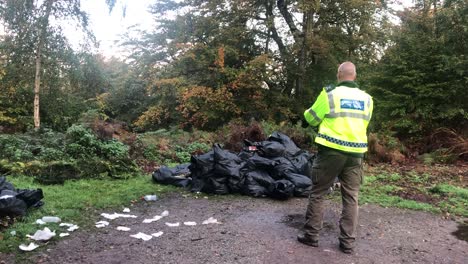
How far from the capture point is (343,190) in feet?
13.5

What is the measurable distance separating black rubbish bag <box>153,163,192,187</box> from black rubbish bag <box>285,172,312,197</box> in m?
1.75

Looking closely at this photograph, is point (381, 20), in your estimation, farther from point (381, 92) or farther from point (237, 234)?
point (237, 234)

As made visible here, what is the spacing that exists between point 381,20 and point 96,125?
12.6 metres

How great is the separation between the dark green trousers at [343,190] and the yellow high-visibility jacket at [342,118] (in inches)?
5.4

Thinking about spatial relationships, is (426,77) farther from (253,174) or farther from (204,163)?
(204,163)

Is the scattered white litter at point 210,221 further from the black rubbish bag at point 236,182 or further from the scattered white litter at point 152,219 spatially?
the black rubbish bag at point 236,182

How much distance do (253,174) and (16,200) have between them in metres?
3.44

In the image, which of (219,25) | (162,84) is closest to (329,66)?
(219,25)

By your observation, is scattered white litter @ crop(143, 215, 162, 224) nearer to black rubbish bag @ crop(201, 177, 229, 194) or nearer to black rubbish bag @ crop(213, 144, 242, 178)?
black rubbish bag @ crop(201, 177, 229, 194)

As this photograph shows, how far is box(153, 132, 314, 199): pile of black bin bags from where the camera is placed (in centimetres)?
625

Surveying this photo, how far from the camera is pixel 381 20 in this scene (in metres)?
16.3

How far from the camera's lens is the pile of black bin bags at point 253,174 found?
6.25 meters

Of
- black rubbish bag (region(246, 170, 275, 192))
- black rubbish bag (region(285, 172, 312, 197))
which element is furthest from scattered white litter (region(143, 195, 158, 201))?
black rubbish bag (region(285, 172, 312, 197))

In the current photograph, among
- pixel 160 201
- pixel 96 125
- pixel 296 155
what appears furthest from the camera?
pixel 96 125
